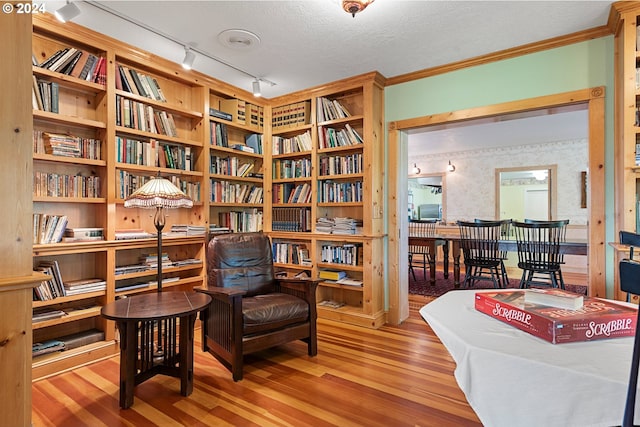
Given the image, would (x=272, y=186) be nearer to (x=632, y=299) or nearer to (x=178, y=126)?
(x=178, y=126)

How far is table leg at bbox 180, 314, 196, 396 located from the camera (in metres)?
2.17

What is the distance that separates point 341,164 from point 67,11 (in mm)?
2544

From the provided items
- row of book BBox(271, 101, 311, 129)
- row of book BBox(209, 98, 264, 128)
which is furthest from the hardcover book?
row of book BBox(209, 98, 264, 128)

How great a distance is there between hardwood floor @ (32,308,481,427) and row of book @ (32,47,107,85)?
7.26 ft

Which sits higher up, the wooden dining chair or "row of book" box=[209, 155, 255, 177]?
"row of book" box=[209, 155, 255, 177]

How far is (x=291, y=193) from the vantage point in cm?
416

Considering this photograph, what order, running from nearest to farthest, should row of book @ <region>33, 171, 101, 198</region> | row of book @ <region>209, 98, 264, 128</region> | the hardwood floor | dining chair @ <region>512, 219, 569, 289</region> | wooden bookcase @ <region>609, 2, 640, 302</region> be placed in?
the hardwood floor < wooden bookcase @ <region>609, 2, 640, 302</region> < row of book @ <region>33, 171, 101, 198</region> < row of book @ <region>209, 98, 264, 128</region> < dining chair @ <region>512, 219, 569, 289</region>

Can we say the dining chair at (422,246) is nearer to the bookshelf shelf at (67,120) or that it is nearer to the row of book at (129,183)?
the row of book at (129,183)

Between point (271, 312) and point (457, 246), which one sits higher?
point (457, 246)

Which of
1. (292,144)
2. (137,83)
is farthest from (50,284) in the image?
(292,144)

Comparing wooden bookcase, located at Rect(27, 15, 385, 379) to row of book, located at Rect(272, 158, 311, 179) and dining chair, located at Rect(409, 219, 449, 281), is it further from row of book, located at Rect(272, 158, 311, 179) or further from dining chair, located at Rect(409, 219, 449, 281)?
dining chair, located at Rect(409, 219, 449, 281)

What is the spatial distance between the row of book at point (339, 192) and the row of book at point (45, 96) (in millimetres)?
2439

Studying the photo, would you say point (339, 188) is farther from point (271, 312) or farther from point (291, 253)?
point (271, 312)

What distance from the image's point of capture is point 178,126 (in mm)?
3533
